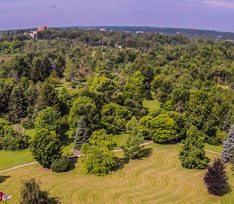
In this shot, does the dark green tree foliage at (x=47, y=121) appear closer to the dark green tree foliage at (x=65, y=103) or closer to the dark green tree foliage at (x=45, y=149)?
the dark green tree foliage at (x=45, y=149)

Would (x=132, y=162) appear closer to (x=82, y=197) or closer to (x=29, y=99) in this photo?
(x=82, y=197)

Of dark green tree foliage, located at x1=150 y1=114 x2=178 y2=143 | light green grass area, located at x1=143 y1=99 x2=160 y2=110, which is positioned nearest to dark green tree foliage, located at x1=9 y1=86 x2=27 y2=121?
light green grass area, located at x1=143 y1=99 x2=160 y2=110

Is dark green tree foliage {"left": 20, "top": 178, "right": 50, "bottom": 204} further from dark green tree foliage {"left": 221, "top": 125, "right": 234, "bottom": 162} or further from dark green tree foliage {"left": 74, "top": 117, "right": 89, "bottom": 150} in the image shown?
dark green tree foliage {"left": 221, "top": 125, "right": 234, "bottom": 162}

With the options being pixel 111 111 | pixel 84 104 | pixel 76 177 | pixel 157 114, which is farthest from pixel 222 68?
pixel 76 177

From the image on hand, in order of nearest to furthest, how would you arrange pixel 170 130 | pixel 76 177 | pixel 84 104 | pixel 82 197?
pixel 82 197
pixel 76 177
pixel 170 130
pixel 84 104

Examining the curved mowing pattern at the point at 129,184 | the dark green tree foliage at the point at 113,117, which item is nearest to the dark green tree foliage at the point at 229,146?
the curved mowing pattern at the point at 129,184

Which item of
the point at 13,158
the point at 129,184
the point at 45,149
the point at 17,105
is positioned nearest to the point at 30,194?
the point at 45,149
